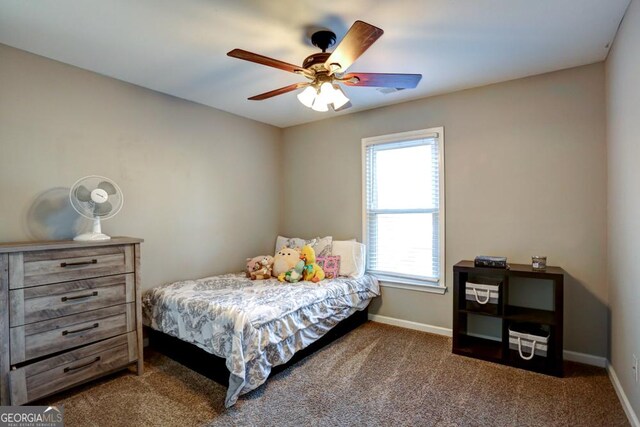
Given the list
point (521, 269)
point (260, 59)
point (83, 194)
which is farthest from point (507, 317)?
point (83, 194)

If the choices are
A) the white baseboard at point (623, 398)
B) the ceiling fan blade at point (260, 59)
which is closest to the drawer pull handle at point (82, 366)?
the ceiling fan blade at point (260, 59)

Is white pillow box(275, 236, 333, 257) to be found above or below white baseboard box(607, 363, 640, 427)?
above

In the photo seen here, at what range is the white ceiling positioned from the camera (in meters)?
1.83

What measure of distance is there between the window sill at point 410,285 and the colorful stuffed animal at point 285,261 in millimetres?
960

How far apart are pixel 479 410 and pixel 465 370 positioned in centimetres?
52

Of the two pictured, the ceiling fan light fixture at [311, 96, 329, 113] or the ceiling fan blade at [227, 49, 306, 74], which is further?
the ceiling fan light fixture at [311, 96, 329, 113]

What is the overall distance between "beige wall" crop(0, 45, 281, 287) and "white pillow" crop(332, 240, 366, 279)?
115 cm

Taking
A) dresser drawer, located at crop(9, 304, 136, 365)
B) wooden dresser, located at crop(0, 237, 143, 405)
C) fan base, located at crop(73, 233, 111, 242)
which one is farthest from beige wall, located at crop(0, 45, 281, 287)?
dresser drawer, located at crop(9, 304, 136, 365)

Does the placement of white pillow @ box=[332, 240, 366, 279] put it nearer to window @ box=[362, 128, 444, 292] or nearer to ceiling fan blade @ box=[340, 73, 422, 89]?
window @ box=[362, 128, 444, 292]

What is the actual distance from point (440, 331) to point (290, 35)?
299 cm

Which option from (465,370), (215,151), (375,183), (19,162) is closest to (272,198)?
(215,151)

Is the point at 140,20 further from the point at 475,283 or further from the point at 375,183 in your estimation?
the point at 475,283

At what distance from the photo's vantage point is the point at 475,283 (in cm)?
276

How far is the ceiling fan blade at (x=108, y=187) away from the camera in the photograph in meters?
2.42
